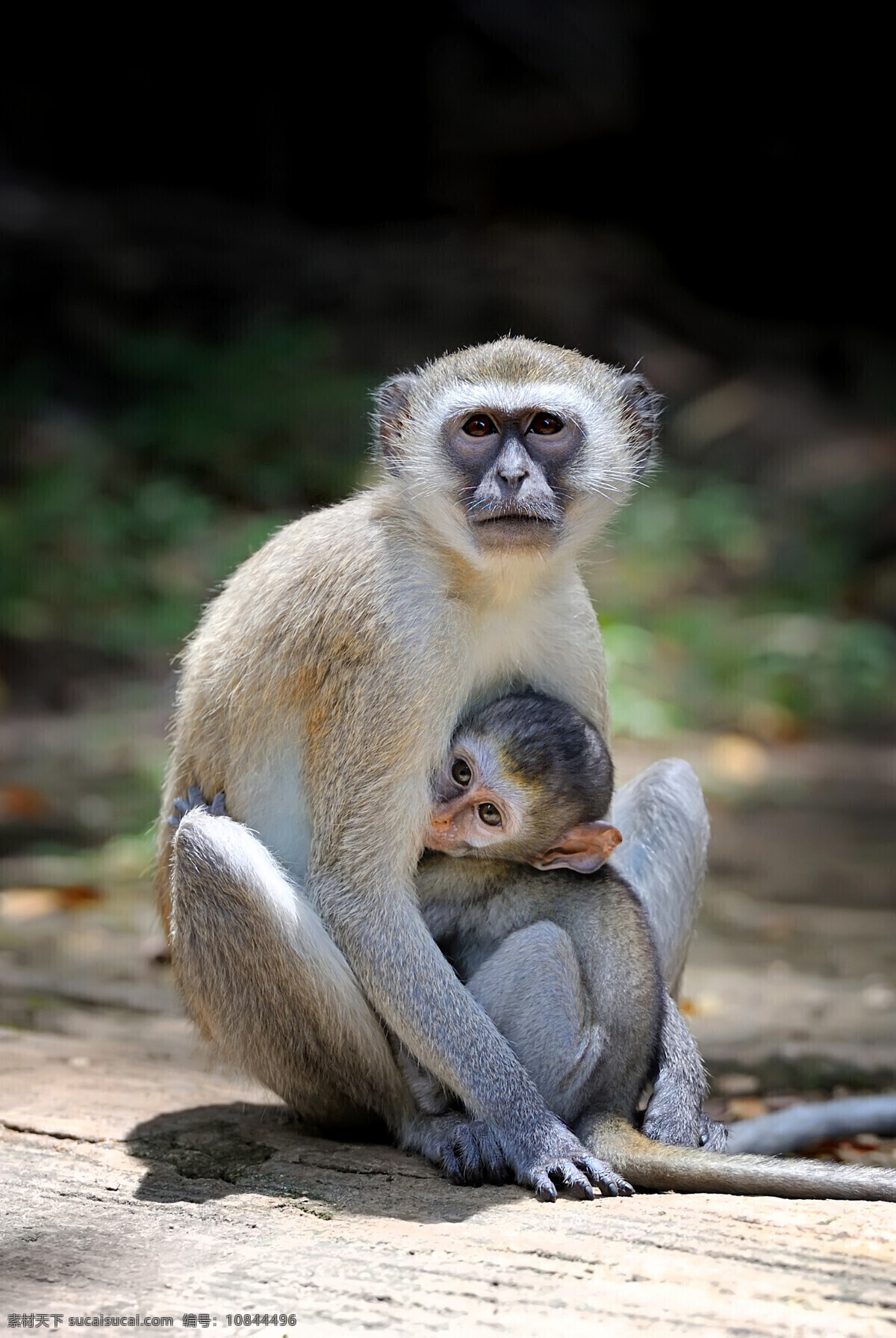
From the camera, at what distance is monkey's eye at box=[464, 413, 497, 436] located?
15.3 ft

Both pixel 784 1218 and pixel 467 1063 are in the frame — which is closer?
pixel 784 1218

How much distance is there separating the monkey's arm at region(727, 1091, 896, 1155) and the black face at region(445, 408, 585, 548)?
2125 millimetres

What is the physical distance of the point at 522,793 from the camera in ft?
15.1

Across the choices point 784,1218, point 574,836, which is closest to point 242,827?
point 574,836

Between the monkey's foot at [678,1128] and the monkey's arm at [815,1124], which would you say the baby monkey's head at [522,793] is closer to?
the monkey's foot at [678,1128]

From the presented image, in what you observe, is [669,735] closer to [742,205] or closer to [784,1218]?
[784,1218]

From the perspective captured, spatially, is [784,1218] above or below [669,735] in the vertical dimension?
below

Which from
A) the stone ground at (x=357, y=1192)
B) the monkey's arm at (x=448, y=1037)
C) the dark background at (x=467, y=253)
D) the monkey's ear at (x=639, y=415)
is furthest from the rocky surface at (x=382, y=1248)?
the dark background at (x=467, y=253)

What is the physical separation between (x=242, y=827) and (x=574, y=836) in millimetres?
999

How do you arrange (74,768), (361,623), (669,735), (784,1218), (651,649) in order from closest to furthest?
(784,1218), (361,623), (74,768), (669,735), (651,649)

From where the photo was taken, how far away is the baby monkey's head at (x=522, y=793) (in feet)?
15.1

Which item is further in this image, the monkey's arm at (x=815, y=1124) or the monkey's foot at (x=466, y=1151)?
the monkey's arm at (x=815, y=1124)

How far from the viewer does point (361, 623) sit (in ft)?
15.2

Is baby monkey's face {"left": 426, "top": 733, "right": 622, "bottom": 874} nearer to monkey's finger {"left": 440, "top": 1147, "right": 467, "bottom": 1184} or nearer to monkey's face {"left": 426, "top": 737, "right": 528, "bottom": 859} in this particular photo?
monkey's face {"left": 426, "top": 737, "right": 528, "bottom": 859}
